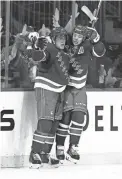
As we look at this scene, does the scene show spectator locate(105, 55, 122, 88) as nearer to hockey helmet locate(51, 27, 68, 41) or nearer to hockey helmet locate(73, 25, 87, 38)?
hockey helmet locate(73, 25, 87, 38)

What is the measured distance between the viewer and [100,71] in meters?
4.56

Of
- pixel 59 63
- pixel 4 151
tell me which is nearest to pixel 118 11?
pixel 59 63

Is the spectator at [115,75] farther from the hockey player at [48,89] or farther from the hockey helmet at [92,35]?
the hockey player at [48,89]

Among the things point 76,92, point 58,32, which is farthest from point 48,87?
point 58,32

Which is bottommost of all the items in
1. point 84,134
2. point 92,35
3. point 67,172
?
point 67,172

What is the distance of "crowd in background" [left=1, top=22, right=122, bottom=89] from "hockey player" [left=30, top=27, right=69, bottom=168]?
8.4 inches

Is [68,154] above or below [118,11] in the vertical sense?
below

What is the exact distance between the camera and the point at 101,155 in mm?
4492

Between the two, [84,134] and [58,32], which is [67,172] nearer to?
[84,134]

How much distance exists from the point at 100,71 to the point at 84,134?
553 millimetres

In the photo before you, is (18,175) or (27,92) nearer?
(18,175)

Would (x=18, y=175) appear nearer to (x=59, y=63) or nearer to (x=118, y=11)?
(x=59, y=63)

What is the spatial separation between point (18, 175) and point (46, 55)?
928mm

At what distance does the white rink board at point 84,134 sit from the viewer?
14.0ft
